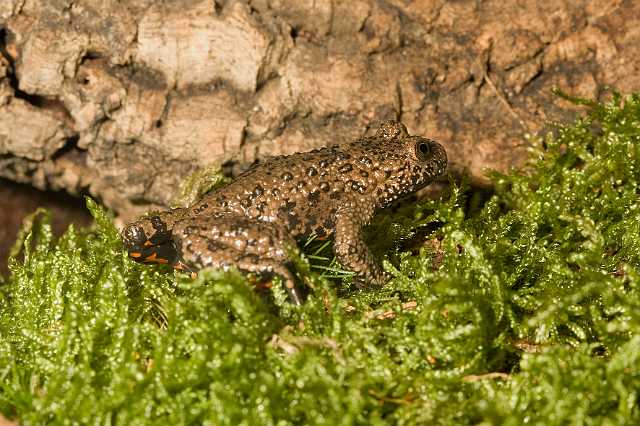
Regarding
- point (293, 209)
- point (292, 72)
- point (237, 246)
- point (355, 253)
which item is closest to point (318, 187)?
point (293, 209)

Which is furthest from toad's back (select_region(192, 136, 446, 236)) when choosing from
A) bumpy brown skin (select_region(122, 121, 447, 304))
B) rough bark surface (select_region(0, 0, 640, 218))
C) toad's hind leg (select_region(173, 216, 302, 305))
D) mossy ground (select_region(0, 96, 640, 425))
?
rough bark surface (select_region(0, 0, 640, 218))

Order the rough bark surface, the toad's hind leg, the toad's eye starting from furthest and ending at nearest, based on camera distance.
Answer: the rough bark surface
the toad's eye
the toad's hind leg

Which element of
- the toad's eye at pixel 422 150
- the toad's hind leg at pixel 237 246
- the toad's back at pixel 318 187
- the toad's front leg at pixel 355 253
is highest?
the toad's eye at pixel 422 150

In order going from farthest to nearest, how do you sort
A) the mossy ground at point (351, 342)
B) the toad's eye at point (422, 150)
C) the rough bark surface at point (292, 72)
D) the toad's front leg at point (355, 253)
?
1. the rough bark surface at point (292, 72)
2. the toad's eye at point (422, 150)
3. the toad's front leg at point (355, 253)
4. the mossy ground at point (351, 342)

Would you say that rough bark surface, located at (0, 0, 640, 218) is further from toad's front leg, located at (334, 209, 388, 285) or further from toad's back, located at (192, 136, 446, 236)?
toad's front leg, located at (334, 209, 388, 285)

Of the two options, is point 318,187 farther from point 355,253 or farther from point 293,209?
point 355,253

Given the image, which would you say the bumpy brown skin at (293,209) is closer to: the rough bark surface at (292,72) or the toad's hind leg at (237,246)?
the toad's hind leg at (237,246)

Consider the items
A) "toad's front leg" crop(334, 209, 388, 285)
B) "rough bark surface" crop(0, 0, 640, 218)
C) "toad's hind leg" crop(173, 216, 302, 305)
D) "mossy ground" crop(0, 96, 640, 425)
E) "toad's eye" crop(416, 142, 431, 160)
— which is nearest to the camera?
"mossy ground" crop(0, 96, 640, 425)

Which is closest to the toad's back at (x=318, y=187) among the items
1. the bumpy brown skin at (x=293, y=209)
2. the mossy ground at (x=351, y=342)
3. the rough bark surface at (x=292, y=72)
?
the bumpy brown skin at (x=293, y=209)

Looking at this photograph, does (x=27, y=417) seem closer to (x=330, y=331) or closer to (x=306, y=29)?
(x=330, y=331)

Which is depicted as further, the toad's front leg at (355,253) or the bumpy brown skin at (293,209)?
the toad's front leg at (355,253)
